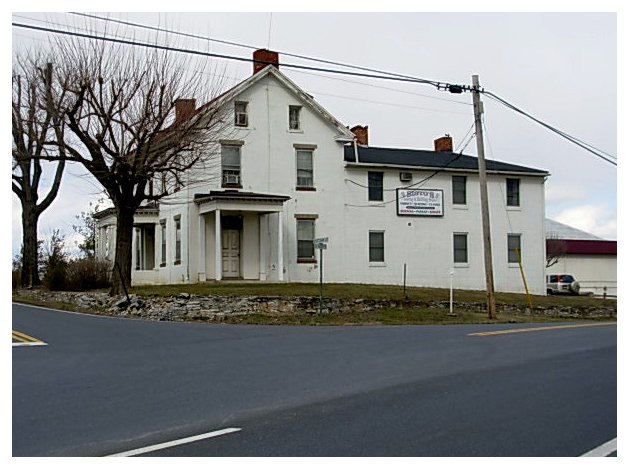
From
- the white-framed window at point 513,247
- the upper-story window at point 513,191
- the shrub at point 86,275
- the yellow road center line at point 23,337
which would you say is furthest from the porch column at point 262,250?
the yellow road center line at point 23,337

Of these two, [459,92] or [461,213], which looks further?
[461,213]

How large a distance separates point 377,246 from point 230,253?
730 centimetres

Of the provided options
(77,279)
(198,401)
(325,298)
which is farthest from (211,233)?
(198,401)

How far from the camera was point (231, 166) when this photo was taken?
34.9 m

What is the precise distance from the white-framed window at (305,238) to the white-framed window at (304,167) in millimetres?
1590

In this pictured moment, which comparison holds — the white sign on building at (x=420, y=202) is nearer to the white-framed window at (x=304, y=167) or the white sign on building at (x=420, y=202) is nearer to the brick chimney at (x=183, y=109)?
the white-framed window at (x=304, y=167)

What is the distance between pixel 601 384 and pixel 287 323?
44.0 feet

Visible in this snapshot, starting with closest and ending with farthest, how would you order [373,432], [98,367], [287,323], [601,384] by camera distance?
1. [373,432]
2. [601,384]
3. [98,367]
4. [287,323]

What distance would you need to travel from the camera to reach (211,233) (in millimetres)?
34875

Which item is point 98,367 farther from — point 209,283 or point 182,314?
point 209,283

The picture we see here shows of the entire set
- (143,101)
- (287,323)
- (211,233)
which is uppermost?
(143,101)

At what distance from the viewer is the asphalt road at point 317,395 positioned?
8.31 metres

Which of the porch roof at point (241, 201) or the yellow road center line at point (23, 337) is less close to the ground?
the porch roof at point (241, 201)

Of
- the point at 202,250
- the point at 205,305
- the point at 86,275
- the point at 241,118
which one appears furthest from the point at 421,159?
the point at 205,305
